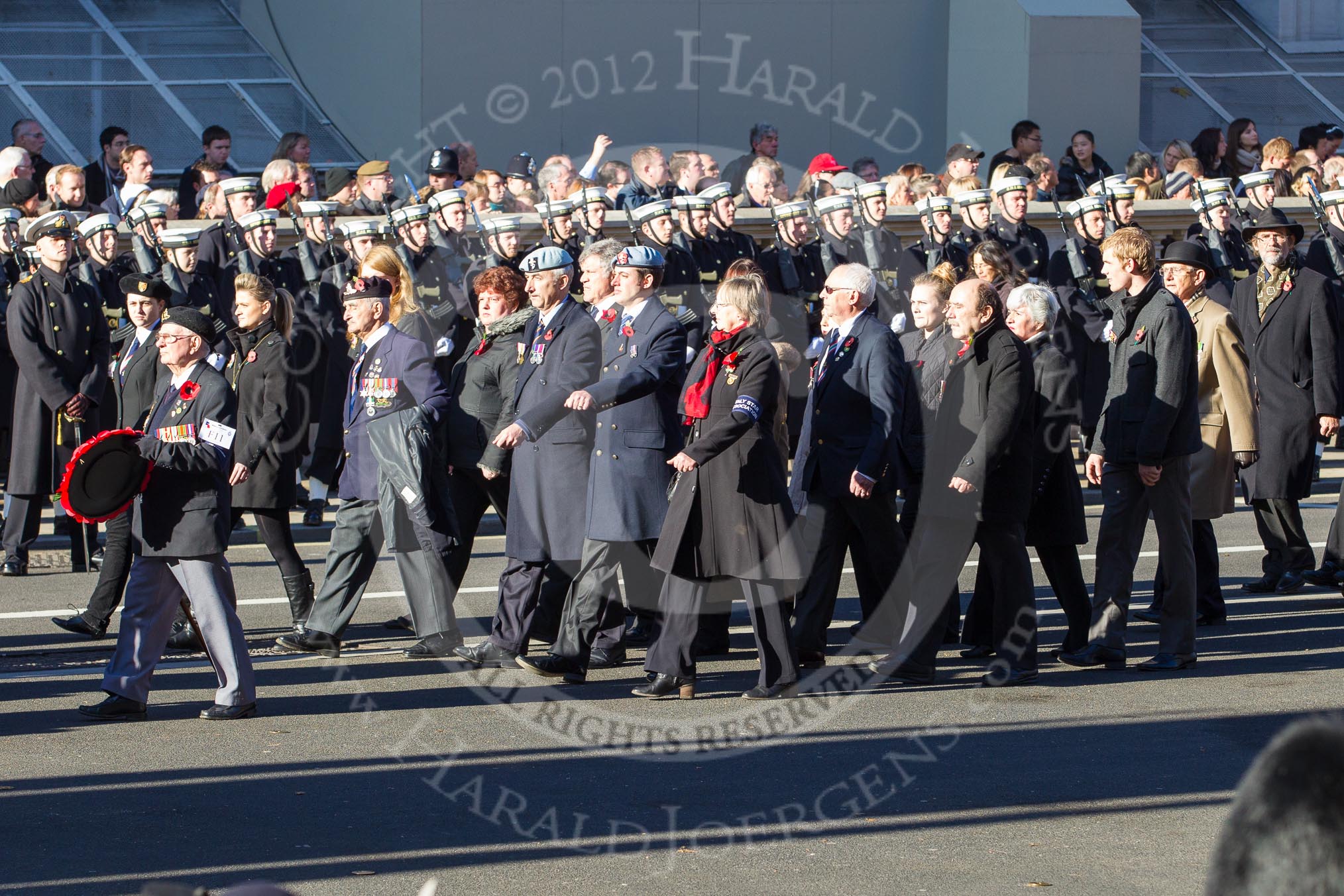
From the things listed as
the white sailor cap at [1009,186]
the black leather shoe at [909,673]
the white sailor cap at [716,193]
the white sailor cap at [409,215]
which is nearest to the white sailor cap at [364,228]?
the white sailor cap at [409,215]

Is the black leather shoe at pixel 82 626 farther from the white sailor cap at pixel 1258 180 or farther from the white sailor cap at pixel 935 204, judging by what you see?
the white sailor cap at pixel 1258 180

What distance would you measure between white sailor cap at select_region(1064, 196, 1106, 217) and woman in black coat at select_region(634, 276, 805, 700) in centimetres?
689

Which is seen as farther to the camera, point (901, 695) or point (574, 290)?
point (574, 290)

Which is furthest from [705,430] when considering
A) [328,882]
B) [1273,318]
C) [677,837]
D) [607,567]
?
[1273,318]

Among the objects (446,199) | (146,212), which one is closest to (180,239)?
(146,212)

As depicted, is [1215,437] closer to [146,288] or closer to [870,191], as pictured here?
[146,288]

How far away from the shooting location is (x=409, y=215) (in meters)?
12.6

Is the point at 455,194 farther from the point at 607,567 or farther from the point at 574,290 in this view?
the point at 607,567

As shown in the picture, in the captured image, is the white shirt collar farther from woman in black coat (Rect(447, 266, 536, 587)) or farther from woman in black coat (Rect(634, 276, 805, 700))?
woman in black coat (Rect(634, 276, 805, 700))

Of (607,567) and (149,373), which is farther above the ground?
(149,373)

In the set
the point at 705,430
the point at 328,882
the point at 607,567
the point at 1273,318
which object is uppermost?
the point at 1273,318

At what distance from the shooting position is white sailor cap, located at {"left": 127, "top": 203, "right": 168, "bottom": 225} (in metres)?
12.3

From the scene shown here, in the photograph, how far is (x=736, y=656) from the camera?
8406 millimetres

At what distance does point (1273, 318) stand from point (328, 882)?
22.6 ft
